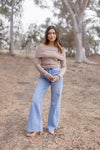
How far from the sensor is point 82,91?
7008 mm

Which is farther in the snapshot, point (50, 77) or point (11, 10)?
point (11, 10)

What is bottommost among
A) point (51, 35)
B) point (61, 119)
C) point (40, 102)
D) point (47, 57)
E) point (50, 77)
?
point (61, 119)

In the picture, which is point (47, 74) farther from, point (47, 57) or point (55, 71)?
point (47, 57)

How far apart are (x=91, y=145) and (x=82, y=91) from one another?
4.01m

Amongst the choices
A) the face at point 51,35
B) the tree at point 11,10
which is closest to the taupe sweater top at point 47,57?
the face at point 51,35

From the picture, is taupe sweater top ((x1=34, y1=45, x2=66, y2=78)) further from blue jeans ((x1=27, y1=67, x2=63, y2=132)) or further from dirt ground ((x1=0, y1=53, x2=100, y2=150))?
dirt ground ((x1=0, y1=53, x2=100, y2=150))

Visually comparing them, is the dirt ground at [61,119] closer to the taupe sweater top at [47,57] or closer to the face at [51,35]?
the taupe sweater top at [47,57]

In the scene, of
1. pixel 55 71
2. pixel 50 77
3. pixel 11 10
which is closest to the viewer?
pixel 50 77

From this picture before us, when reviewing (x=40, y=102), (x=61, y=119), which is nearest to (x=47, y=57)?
(x=40, y=102)

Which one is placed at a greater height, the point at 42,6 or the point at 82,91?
the point at 42,6

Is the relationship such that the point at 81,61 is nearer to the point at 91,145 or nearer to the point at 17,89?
the point at 17,89

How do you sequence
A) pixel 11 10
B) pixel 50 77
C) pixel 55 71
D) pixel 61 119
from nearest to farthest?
1. pixel 50 77
2. pixel 55 71
3. pixel 61 119
4. pixel 11 10

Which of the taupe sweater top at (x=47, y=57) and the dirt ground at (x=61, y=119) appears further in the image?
the taupe sweater top at (x=47, y=57)

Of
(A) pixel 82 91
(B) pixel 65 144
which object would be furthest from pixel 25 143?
(A) pixel 82 91
